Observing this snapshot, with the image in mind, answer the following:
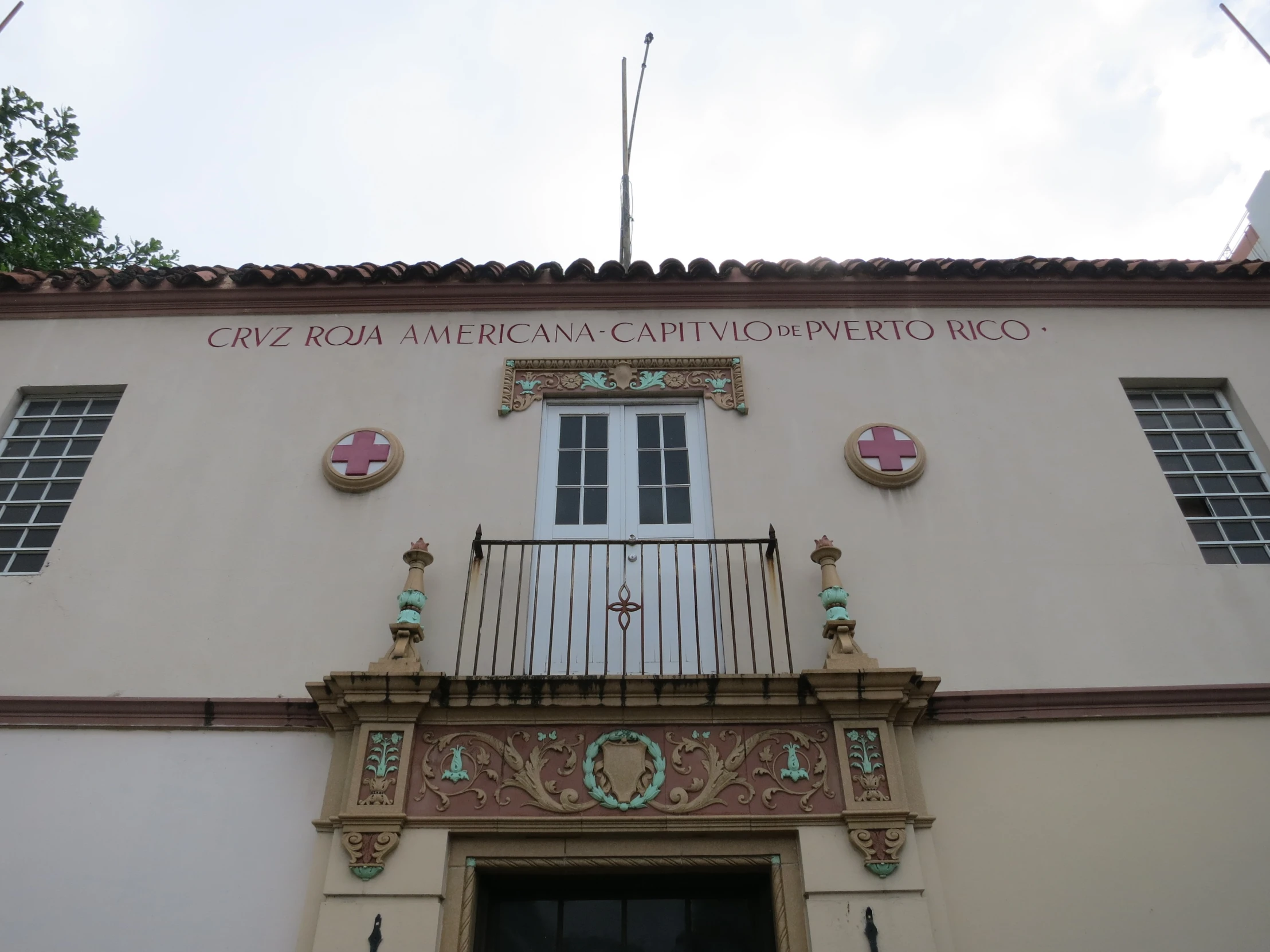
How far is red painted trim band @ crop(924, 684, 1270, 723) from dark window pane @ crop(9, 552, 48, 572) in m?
5.44

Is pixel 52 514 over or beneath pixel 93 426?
beneath

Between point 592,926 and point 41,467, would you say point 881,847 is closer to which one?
point 592,926

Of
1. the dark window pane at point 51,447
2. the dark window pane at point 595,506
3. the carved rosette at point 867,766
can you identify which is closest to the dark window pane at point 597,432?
the dark window pane at point 595,506

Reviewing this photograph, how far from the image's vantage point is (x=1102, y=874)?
4.84 metres

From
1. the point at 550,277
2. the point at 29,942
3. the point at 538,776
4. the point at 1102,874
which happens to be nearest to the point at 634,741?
the point at 538,776

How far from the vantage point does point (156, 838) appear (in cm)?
499

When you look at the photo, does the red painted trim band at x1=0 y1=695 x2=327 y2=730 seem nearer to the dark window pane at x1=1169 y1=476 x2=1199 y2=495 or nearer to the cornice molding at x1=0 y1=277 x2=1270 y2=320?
the cornice molding at x1=0 y1=277 x2=1270 y2=320

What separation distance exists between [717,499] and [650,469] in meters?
0.53

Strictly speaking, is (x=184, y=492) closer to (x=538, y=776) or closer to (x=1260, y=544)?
(x=538, y=776)

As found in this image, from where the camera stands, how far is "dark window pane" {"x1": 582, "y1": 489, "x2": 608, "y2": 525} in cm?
620

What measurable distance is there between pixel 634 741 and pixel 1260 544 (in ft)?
13.8

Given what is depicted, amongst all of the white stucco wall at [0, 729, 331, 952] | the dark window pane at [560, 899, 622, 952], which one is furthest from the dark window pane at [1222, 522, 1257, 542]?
the white stucco wall at [0, 729, 331, 952]

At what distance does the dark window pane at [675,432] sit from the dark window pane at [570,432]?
0.58m

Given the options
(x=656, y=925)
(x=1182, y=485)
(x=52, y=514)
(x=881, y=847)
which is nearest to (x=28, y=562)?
(x=52, y=514)
